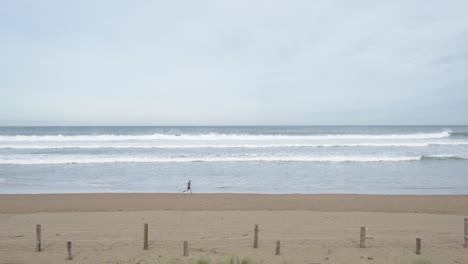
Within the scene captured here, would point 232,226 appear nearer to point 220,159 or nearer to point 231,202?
point 231,202

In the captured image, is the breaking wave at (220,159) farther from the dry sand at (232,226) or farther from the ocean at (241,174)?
the dry sand at (232,226)

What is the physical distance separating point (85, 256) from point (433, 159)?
24783 millimetres

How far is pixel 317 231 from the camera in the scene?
9312mm

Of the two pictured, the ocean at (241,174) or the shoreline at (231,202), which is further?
the ocean at (241,174)

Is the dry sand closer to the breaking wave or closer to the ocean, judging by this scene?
the ocean

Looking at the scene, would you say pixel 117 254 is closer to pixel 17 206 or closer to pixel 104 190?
pixel 17 206

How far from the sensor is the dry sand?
7633mm

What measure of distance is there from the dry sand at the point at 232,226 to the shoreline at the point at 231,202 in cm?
3

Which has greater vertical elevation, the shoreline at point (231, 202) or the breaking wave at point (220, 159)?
the breaking wave at point (220, 159)

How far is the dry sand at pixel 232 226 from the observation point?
763cm

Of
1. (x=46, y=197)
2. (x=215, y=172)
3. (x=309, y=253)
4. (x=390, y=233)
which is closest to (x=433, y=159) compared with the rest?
(x=215, y=172)

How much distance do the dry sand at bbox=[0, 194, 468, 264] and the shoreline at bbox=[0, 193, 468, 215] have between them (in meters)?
0.03

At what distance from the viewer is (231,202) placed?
12.7m

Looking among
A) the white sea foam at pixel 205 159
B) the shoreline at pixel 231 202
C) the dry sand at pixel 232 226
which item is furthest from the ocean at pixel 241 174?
the dry sand at pixel 232 226
